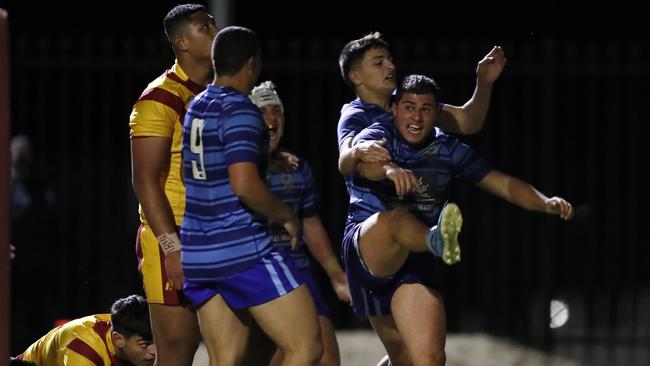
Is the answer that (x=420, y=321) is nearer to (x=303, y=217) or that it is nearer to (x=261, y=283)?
(x=303, y=217)

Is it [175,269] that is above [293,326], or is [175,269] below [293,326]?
above

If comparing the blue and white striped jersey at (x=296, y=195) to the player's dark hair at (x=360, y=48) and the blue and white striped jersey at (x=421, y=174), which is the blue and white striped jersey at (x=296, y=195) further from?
the player's dark hair at (x=360, y=48)

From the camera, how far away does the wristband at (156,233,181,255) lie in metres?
6.45

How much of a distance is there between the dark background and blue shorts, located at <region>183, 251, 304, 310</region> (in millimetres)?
4859

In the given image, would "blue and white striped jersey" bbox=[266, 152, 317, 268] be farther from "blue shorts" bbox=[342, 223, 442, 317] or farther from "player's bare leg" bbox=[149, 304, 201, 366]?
"player's bare leg" bbox=[149, 304, 201, 366]

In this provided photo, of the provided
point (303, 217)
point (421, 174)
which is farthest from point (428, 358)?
point (303, 217)

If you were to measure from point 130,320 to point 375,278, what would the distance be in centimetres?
126

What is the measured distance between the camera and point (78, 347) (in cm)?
730

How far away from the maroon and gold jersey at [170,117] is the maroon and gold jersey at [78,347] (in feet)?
3.05

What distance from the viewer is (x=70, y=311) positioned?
446 inches

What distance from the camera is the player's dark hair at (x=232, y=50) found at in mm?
6164

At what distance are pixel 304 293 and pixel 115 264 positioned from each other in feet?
18.5

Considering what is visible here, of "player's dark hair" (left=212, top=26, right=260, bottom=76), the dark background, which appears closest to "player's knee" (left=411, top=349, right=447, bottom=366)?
"player's dark hair" (left=212, top=26, right=260, bottom=76)

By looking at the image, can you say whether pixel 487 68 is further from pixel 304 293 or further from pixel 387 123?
pixel 304 293
